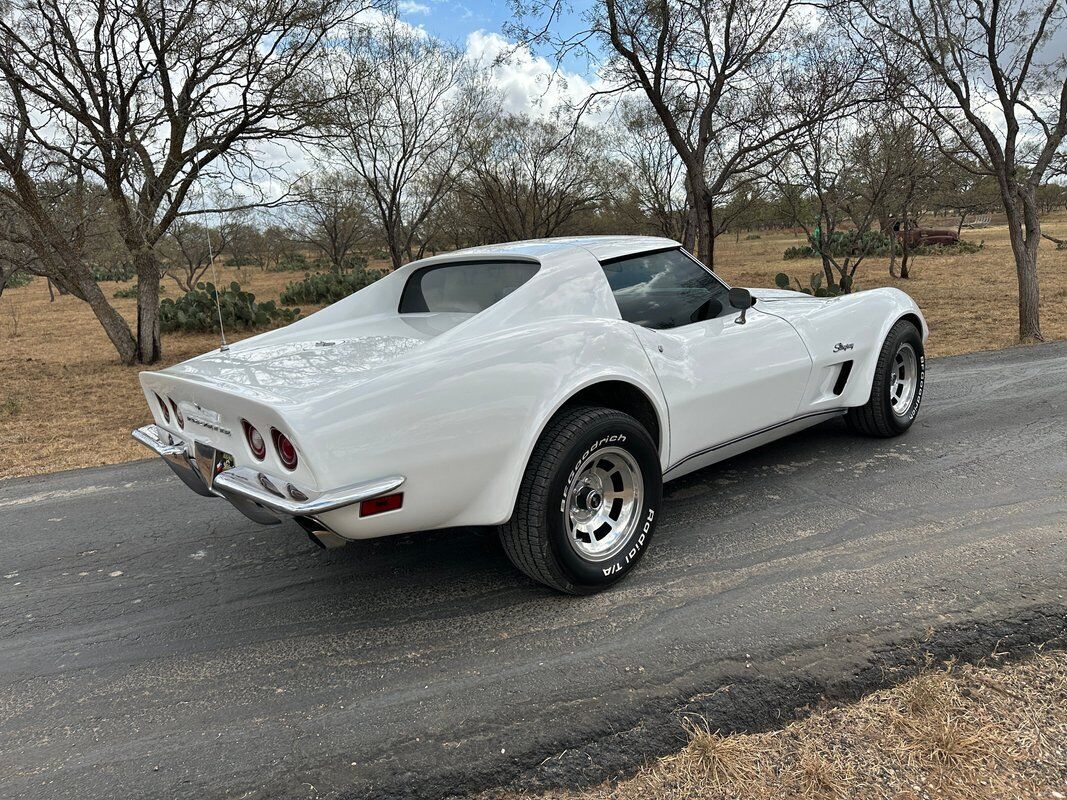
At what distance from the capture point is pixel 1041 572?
2857mm

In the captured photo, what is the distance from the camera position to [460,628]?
2.75 meters

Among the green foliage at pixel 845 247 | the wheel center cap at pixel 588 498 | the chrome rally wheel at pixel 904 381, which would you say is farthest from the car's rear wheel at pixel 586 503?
the green foliage at pixel 845 247

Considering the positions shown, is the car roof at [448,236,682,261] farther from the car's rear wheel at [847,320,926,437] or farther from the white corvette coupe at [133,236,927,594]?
the car's rear wheel at [847,320,926,437]

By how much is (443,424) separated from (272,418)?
569mm

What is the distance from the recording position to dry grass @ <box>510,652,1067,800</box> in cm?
184

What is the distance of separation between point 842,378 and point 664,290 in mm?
1518

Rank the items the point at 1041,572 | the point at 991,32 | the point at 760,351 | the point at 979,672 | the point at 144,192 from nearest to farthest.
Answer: the point at 979,672 → the point at 1041,572 → the point at 760,351 → the point at 991,32 → the point at 144,192

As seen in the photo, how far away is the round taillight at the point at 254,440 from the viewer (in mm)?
2477

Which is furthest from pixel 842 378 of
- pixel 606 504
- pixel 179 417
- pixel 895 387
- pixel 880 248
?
pixel 880 248

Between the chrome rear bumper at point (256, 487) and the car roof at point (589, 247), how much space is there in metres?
1.51

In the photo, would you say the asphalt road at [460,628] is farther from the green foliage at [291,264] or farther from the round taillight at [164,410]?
the green foliage at [291,264]

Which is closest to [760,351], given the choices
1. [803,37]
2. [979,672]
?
[979,672]

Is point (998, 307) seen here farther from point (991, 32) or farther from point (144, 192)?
point (144, 192)

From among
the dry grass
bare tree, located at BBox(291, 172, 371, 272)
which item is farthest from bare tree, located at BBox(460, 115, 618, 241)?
the dry grass
